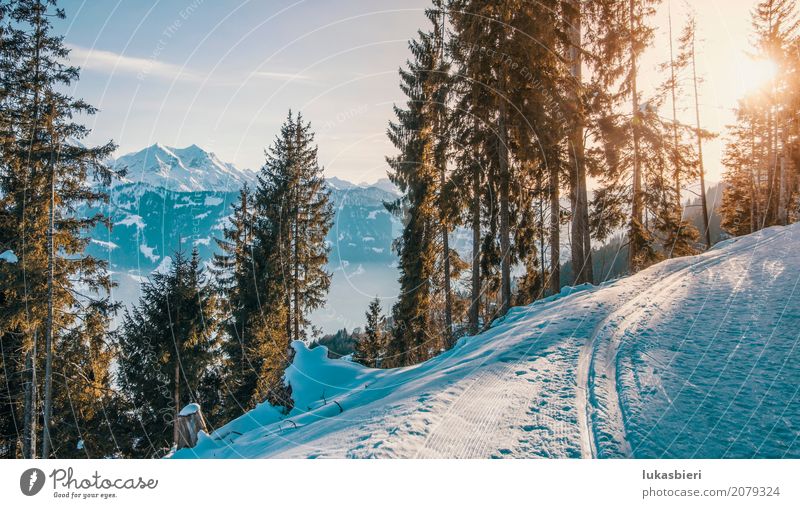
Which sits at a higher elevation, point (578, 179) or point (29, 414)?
point (578, 179)

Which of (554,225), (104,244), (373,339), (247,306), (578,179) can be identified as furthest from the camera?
(373,339)

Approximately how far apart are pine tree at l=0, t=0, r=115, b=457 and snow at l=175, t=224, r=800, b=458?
8995mm

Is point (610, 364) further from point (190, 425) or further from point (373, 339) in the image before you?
point (373, 339)

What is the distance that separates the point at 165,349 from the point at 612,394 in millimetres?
A: 20326

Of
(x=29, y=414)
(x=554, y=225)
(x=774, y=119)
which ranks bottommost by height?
(x=29, y=414)

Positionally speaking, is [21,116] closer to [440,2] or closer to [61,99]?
[61,99]

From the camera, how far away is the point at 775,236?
9.60 metres

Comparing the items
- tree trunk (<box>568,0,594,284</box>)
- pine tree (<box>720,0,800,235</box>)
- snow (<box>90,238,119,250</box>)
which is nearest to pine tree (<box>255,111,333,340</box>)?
snow (<box>90,238,119,250</box>)

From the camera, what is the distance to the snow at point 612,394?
238 cm

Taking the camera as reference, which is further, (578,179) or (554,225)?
(554,225)

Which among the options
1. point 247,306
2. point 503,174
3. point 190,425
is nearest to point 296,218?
point 247,306

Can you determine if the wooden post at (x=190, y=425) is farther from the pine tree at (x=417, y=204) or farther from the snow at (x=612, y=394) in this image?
the pine tree at (x=417, y=204)

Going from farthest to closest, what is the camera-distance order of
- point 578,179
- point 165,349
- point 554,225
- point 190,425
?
point 165,349 < point 554,225 < point 578,179 < point 190,425

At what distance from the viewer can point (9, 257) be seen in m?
9.91
